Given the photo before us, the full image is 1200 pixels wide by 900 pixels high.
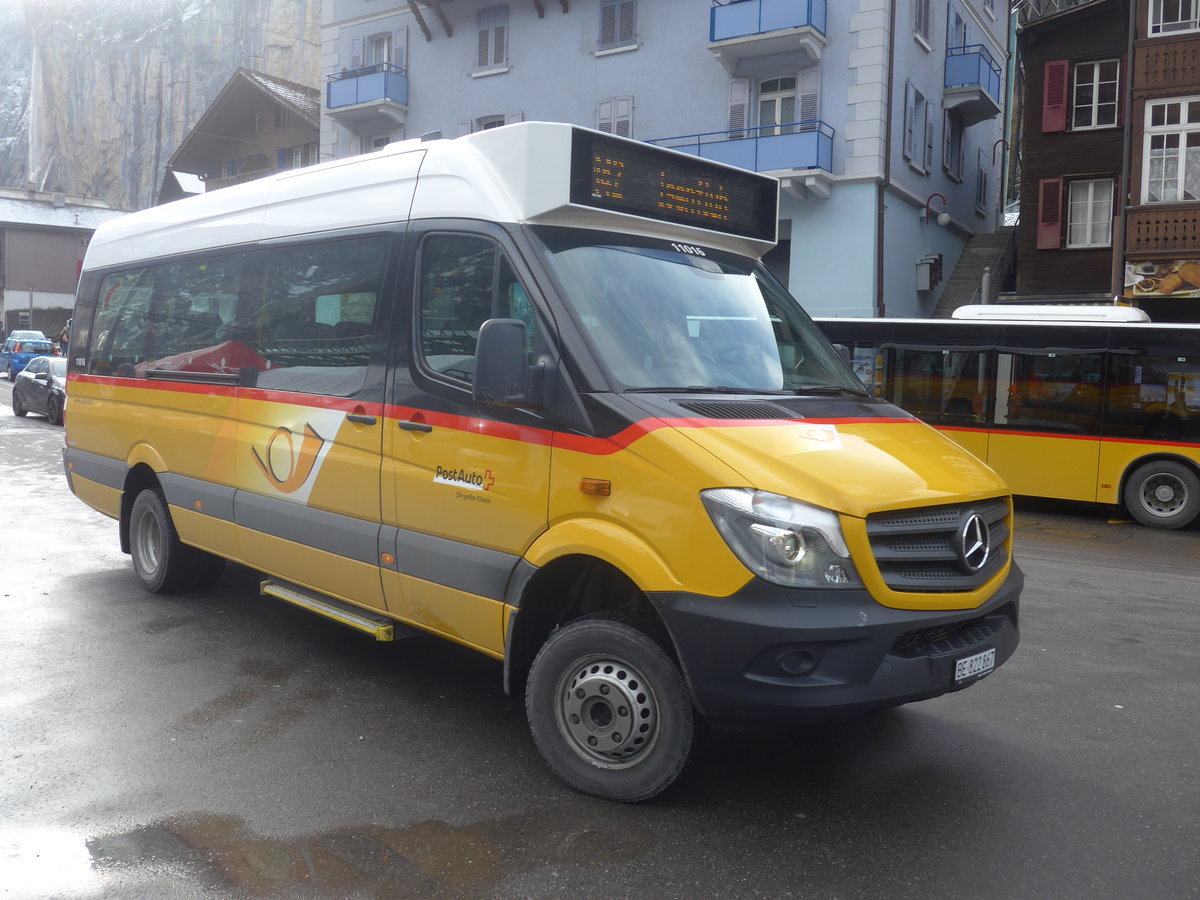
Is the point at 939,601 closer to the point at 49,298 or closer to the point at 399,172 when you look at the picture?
the point at 399,172

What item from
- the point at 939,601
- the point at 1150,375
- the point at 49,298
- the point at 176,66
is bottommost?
the point at 939,601

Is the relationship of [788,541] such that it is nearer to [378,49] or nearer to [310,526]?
[310,526]

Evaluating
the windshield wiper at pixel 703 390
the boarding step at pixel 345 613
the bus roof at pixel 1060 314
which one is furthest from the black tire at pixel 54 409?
the windshield wiper at pixel 703 390

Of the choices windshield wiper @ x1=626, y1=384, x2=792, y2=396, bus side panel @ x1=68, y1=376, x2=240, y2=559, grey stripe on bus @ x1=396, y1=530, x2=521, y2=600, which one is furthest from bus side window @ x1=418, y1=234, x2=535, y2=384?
bus side panel @ x1=68, y1=376, x2=240, y2=559

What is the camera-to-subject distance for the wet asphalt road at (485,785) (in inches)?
137

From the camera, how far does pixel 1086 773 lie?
445 centimetres

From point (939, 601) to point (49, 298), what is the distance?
259 feet

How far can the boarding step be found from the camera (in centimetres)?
509

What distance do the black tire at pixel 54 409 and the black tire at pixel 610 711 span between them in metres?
21.5

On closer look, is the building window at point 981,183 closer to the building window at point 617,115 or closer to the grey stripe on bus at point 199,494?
the building window at point 617,115

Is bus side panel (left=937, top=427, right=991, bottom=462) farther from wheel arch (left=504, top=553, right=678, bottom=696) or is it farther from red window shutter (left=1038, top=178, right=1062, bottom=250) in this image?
red window shutter (left=1038, top=178, right=1062, bottom=250)

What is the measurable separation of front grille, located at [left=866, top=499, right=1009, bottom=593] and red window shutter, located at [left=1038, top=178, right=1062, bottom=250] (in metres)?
24.3

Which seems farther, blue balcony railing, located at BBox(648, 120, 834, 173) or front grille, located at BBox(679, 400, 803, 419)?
blue balcony railing, located at BBox(648, 120, 834, 173)

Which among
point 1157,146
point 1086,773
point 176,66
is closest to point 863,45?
point 1157,146
